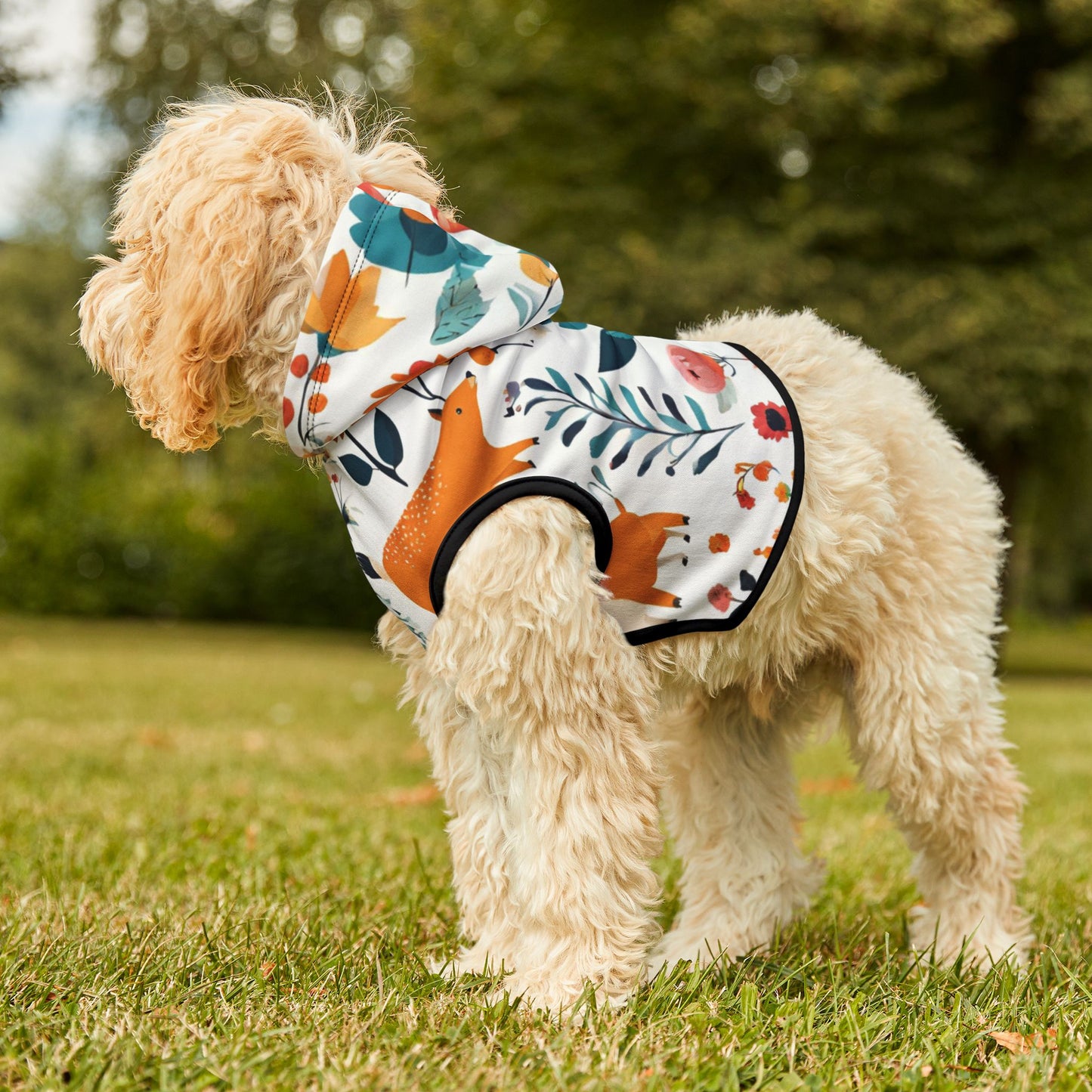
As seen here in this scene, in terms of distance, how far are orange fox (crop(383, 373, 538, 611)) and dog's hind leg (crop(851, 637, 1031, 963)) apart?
1155 millimetres

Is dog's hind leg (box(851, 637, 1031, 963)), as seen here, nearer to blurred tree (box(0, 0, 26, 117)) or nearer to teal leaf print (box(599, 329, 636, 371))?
teal leaf print (box(599, 329, 636, 371))

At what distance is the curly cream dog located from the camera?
8.14 feet

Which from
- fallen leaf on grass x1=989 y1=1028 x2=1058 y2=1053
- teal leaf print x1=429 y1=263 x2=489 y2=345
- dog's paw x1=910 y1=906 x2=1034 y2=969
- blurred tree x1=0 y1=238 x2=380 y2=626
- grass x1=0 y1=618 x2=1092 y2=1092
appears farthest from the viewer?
blurred tree x1=0 y1=238 x2=380 y2=626

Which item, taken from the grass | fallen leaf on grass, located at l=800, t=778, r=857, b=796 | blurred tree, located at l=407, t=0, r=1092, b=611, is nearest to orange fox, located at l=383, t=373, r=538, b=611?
the grass

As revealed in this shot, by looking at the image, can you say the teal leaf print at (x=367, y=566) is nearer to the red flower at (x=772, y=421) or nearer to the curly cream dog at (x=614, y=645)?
the curly cream dog at (x=614, y=645)

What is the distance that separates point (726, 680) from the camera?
2.79 metres

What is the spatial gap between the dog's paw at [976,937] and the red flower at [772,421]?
1426 mm

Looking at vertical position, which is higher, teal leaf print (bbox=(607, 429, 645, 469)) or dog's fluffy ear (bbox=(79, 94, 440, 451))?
dog's fluffy ear (bbox=(79, 94, 440, 451))

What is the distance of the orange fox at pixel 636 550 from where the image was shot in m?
2.52

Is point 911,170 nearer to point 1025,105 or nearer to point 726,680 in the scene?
point 1025,105

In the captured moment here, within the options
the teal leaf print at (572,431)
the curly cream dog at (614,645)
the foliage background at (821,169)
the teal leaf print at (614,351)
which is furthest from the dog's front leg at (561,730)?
the foliage background at (821,169)

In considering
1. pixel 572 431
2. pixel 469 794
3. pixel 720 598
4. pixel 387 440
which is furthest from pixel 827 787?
pixel 387 440

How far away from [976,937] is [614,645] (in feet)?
4.89

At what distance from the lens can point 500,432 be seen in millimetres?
2418
